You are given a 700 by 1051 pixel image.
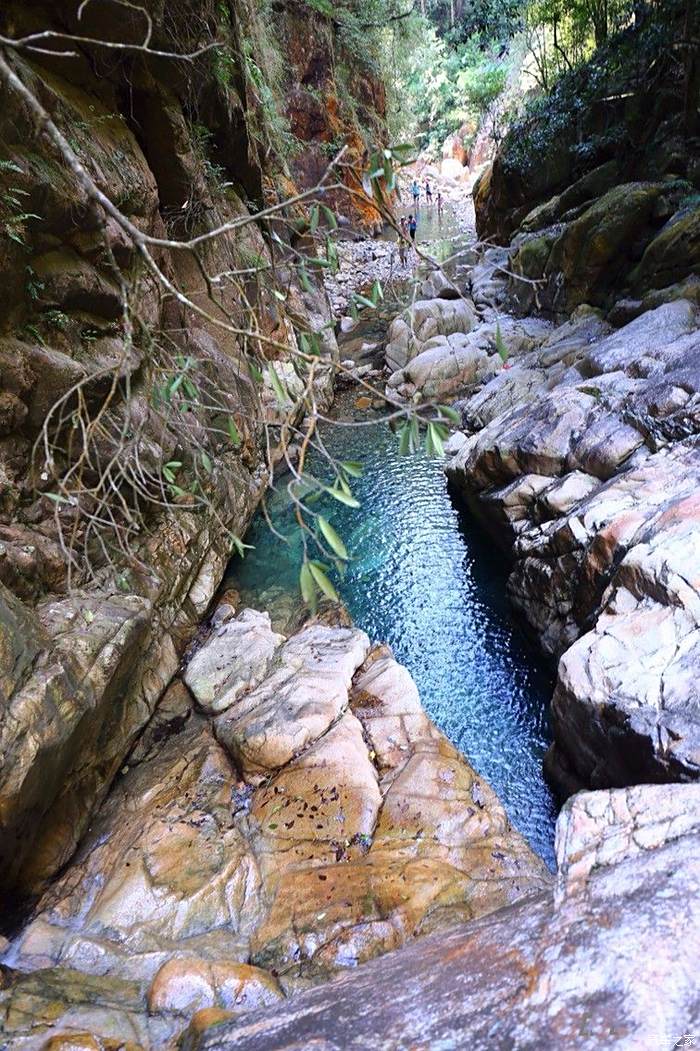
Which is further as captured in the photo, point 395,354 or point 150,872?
point 395,354

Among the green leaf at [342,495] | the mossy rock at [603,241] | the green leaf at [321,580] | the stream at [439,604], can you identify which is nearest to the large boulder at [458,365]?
the mossy rock at [603,241]

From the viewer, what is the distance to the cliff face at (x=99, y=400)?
405 centimetres

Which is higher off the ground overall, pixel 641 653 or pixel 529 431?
pixel 529 431

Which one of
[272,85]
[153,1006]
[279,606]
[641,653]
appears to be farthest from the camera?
[272,85]

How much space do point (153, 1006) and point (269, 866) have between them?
125cm

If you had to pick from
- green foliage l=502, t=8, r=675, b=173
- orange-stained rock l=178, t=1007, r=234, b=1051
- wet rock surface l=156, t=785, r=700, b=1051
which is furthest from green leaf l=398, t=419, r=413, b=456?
green foliage l=502, t=8, r=675, b=173

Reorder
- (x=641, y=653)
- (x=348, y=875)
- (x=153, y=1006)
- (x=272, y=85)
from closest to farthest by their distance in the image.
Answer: (x=153, y=1006), (x=348, y=875), (x=641, y=653), (x=272, y=85)

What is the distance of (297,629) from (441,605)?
2.12 m

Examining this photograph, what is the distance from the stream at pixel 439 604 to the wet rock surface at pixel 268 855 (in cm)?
82

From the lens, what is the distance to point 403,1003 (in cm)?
224

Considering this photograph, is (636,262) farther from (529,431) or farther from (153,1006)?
(153,1006)

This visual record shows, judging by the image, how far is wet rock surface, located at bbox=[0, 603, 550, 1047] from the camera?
391cm

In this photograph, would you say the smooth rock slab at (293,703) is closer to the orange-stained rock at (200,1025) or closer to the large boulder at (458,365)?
the orange-stained rock at (200,1025)

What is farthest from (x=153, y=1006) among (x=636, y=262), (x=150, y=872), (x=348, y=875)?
(x=636, y=262)
